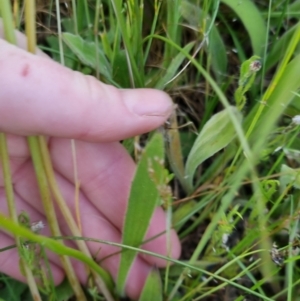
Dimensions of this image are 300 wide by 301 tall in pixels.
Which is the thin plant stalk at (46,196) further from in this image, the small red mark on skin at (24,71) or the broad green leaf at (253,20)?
the broad green leaf at (253,20)

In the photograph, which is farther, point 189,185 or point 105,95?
point 189,185

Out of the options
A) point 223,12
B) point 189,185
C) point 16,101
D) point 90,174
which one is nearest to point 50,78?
point 16,101

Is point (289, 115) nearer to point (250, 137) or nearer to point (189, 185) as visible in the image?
point (250, 137)

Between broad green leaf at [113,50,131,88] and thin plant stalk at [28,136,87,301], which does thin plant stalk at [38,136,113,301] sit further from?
broad green leaf at [113,50,131,88]

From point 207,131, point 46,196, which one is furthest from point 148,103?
point 46,196

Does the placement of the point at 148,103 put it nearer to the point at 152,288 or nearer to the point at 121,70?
the point at 121,70

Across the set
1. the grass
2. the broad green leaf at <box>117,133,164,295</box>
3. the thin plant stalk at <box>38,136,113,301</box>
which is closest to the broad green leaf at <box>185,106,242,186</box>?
the grass
